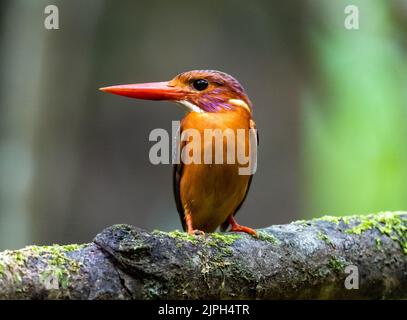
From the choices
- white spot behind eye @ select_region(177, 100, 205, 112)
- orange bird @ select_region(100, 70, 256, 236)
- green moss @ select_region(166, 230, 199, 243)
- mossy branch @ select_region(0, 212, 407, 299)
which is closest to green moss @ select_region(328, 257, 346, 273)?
mossy branch @ select_region(0, 212, 407, 299)

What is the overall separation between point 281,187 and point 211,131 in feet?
9.07

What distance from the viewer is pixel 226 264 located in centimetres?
246

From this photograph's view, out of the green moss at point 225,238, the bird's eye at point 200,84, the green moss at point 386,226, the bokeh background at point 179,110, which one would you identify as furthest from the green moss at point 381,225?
the bokeh background at point 179,110

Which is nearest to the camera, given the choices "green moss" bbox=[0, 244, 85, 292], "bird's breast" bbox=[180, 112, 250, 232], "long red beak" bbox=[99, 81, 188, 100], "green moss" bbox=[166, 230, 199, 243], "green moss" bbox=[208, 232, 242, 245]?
"green moss" bbox=[0, 244, 85, 292]

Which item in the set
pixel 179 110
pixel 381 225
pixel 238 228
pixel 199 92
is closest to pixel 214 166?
pixel 238 228

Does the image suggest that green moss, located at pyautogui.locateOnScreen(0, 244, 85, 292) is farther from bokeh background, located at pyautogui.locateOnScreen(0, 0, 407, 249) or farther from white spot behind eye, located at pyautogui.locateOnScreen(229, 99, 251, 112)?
bokeh background, located at pyautogui.locateOnScreen(0, 0, 407, 249)

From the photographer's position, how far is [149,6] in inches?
241

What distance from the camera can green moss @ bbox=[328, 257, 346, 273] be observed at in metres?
2.87

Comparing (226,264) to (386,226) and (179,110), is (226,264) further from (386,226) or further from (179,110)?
(179,110)

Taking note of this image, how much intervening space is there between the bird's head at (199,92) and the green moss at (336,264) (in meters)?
0.93

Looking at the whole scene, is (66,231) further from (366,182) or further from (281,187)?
(366,182)

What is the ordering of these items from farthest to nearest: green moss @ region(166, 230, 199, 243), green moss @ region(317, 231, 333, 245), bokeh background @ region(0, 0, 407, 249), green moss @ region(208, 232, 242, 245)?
bokeh background @ region(0, 0, 407, 249)
green moss @ region(317, 231, 333, 245)
green moss @ region(208, 232, 242, 245)
green moss @ region(166, 230, 199, 243)

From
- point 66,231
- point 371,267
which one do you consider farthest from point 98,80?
point 371,267

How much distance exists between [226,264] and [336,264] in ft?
2.21
